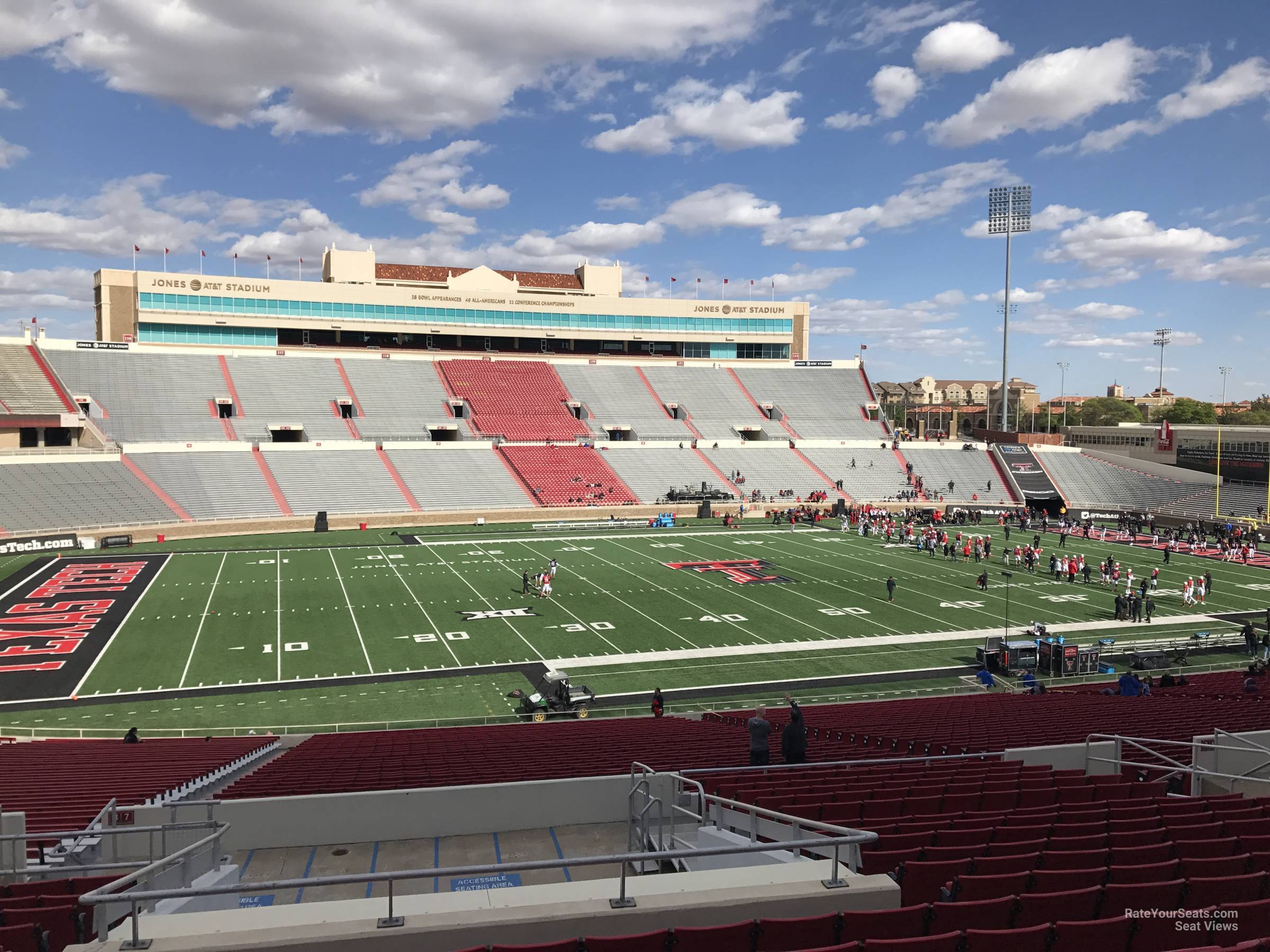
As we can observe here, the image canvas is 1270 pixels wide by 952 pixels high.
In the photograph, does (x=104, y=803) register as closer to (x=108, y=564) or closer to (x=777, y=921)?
(x=777, y=921)

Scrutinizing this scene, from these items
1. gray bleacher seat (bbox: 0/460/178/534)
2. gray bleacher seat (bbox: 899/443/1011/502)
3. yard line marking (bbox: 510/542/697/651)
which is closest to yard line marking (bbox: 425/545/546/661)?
yard line marking (bbox: 510/542/697/651)

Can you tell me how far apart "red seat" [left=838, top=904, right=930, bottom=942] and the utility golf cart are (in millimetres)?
15942

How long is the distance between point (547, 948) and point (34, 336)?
67296 millimetres

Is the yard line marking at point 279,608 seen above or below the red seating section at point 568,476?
below

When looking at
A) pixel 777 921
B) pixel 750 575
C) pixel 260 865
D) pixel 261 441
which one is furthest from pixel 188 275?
pixel 777 921

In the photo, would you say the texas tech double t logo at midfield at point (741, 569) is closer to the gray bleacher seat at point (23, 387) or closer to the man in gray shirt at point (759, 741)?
the man in gray shirt at point (759, 741)

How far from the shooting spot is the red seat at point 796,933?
3785 millimetres

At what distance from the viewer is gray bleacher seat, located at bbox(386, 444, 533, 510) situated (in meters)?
51.8

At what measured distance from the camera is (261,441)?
5431cm

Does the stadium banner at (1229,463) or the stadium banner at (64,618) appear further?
the stadium banner at (1229,463)

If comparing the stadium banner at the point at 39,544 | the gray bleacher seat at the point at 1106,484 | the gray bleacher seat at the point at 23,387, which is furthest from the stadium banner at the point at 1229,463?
the gray bleacher seat at the point at 23,387

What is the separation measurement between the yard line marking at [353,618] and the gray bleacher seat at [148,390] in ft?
71.8

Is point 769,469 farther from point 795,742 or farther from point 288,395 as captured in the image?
point 795,742

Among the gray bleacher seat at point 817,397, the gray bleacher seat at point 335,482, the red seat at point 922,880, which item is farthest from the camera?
the gray bleacher seat at point 817,397
